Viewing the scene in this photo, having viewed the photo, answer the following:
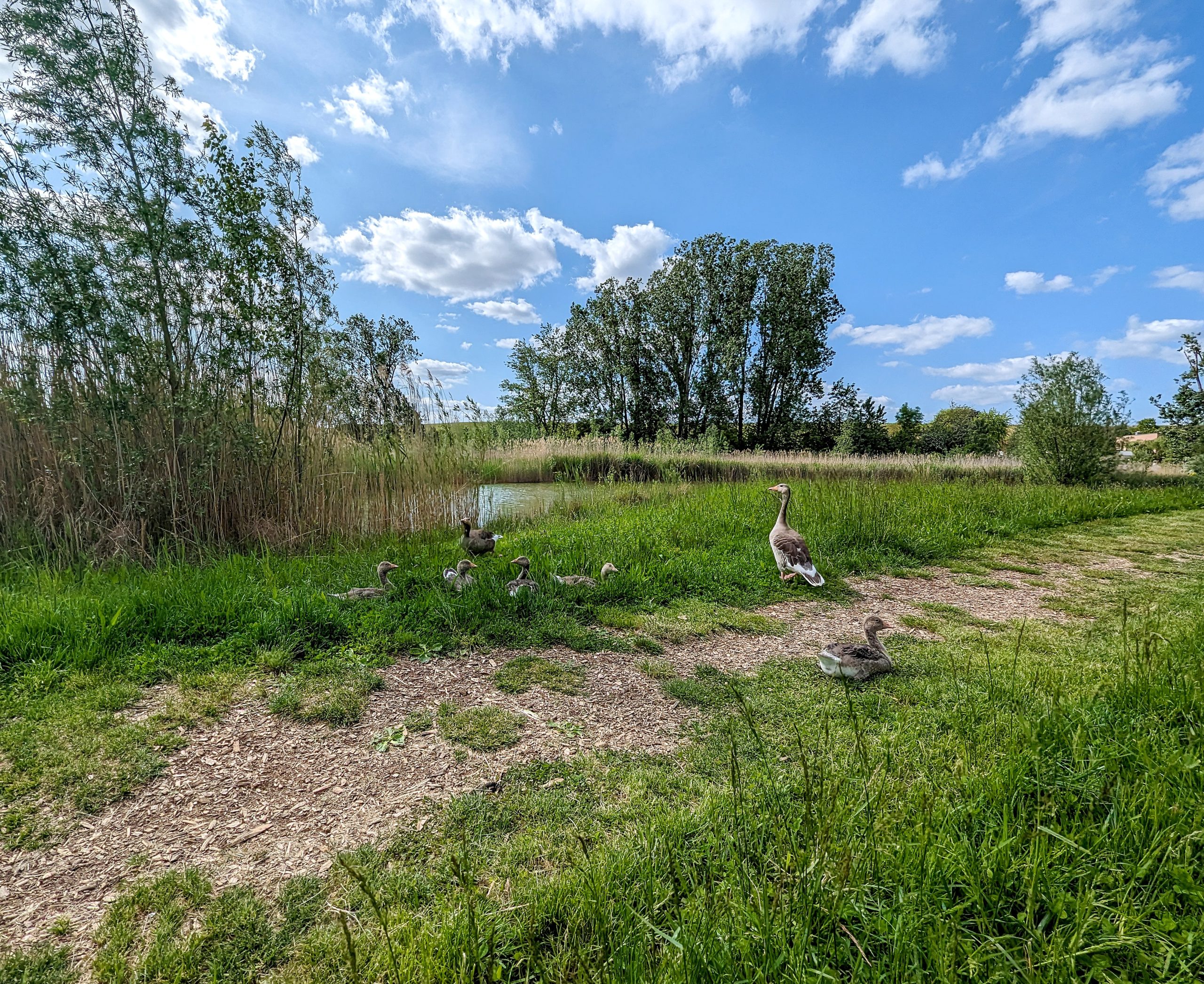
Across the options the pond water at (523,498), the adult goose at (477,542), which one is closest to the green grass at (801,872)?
the adult goose at (477,542)

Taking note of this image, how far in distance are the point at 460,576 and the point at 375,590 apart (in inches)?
32.9

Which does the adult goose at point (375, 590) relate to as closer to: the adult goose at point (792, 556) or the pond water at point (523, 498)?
the pond water at point (523, 498)

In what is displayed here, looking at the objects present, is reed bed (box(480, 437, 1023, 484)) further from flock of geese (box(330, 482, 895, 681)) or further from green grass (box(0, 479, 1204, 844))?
flock of geese (box(330, 482, 895, 681))

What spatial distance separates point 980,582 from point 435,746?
6.60 meters

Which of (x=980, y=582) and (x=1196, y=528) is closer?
(x=980, y=582)

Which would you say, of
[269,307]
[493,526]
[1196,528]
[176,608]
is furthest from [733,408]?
[176,608]

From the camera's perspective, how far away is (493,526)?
9.63 metres

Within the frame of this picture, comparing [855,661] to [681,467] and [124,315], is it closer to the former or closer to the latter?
[124,315]

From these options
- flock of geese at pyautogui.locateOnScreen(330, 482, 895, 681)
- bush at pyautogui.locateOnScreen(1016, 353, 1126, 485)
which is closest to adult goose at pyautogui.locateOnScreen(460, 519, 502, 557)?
flock of geese at pyautogui.locateOnScreen(330, 482, 895, 681)

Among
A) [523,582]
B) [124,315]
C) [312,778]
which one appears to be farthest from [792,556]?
[124,315]

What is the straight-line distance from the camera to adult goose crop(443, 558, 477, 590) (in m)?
5.04

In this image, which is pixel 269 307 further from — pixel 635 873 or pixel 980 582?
pixel 980 582

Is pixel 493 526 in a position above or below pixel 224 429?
below

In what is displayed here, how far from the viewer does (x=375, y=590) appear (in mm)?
4750
